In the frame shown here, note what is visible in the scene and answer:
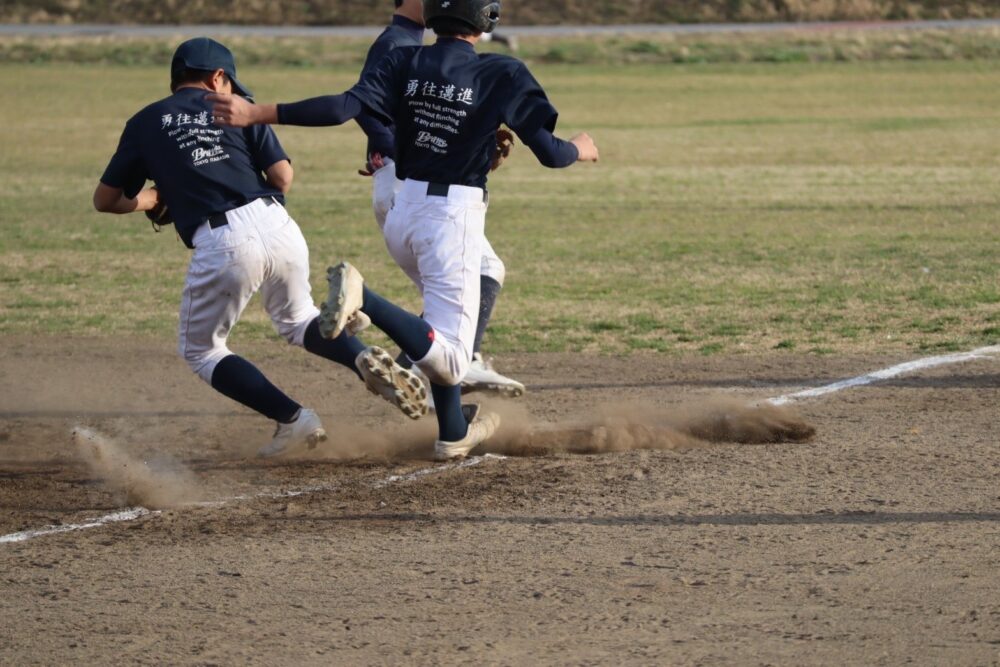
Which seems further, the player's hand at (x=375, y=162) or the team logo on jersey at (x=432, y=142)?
the player's hand at (x=375, y=162)

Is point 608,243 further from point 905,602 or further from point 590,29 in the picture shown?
point 590,29

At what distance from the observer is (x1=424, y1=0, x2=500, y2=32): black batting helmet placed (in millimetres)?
5891

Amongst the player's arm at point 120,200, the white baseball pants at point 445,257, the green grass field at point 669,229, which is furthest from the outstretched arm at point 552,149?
the green grass field at point 669,229

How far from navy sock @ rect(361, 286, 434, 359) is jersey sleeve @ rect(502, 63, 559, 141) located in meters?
0.88

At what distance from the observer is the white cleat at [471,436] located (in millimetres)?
6340

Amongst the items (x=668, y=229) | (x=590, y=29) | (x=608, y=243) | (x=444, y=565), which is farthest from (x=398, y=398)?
(x=590, y=29)

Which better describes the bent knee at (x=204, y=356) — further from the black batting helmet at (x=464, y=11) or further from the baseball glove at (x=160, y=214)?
the black batting helmet at (x=464, y=11)

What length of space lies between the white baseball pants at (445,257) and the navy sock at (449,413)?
0.37ft

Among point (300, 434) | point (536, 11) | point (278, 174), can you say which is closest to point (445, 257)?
point (278, 174)

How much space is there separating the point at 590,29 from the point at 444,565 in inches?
1675

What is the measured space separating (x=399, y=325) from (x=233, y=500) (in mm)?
974

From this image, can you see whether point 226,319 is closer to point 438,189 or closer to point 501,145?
point 438,189

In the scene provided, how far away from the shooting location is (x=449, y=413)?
6.30 meters

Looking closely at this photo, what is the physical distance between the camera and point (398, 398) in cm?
571
